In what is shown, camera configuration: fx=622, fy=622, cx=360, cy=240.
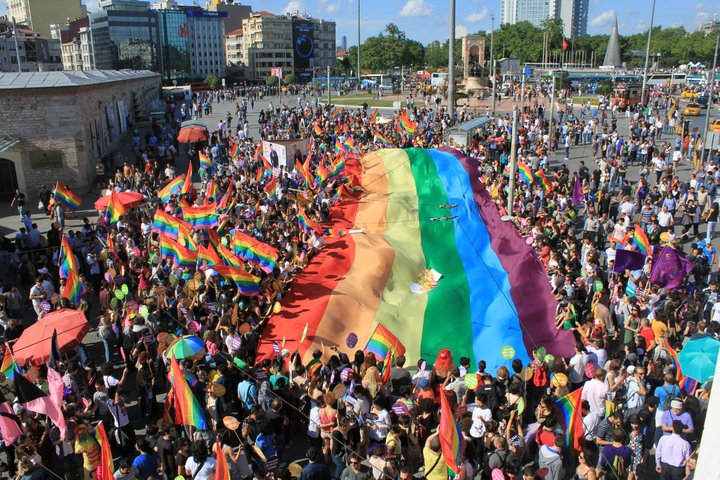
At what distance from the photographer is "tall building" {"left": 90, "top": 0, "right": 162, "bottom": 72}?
11038 centimetres

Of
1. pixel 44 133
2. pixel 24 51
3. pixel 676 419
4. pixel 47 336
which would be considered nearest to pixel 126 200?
pixel 47 336

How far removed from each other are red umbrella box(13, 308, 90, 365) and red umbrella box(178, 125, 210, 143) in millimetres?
19464

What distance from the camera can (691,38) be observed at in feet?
402

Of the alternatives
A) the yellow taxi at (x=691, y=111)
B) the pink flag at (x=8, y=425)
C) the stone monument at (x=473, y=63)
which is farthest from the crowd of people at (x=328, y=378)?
the stone monument at (x=473, y=63)

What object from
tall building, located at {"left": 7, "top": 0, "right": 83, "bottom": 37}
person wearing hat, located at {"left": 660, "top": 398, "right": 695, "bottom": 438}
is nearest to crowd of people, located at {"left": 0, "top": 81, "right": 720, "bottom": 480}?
person wearing hat, located at {"left": 660, "top": 398, "right": 695, "bottom": 438}

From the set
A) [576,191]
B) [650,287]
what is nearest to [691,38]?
[576,191]

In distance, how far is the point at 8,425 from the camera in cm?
739

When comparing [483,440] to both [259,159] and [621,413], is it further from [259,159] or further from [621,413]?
[259,159]

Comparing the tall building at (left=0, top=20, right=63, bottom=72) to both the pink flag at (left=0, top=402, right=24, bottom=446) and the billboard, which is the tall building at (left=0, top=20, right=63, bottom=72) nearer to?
the billboard

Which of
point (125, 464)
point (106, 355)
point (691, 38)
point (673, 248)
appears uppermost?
point (691, 38)

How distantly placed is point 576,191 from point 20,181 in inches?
769

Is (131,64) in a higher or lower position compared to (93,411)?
higher

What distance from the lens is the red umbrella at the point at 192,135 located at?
1115 inches

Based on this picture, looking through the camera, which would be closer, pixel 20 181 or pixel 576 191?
pixel 576 191
